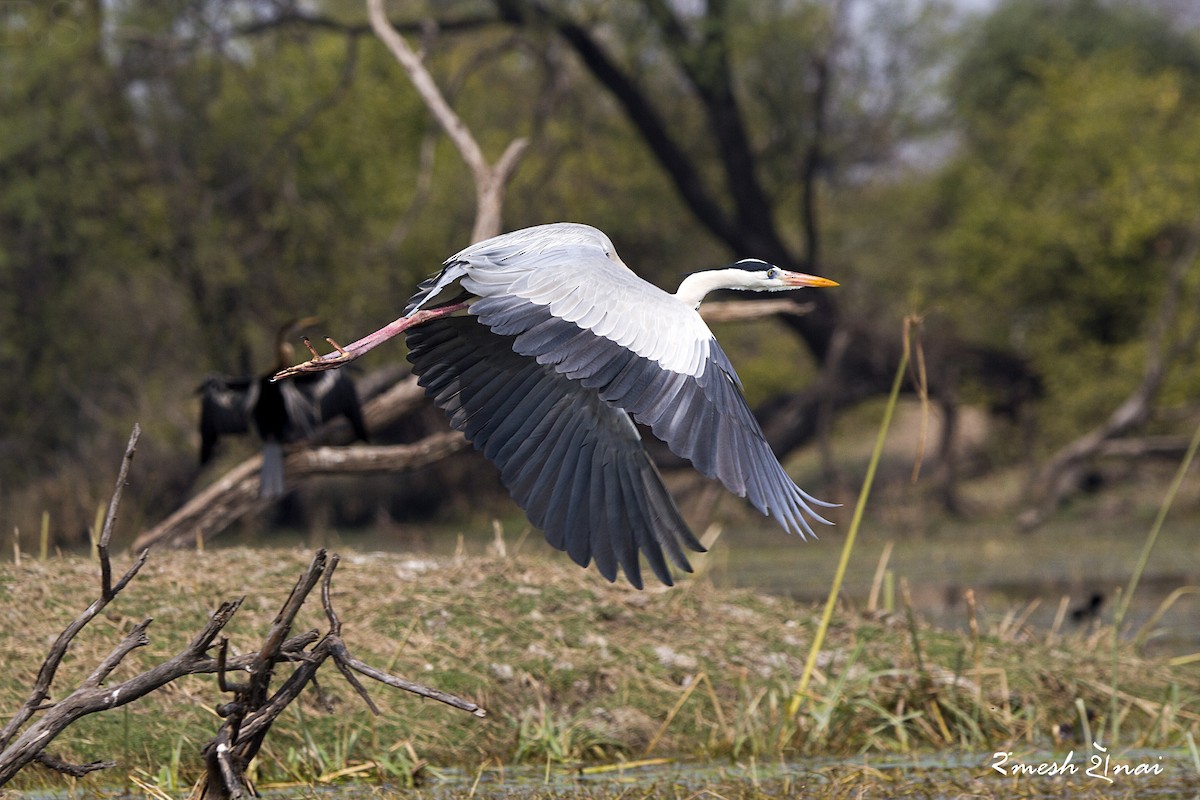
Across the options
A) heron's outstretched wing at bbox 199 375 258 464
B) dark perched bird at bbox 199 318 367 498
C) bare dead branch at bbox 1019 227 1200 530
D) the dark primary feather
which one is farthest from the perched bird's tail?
bare dead branch at bbox 1019 227 1200 530

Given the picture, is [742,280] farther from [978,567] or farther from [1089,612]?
[978,567]

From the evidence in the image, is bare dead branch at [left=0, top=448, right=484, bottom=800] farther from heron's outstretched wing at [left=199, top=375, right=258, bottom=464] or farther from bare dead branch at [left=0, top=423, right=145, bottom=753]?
heron's outstretched wing at [left=199, top=375, right=258, bottom=464]

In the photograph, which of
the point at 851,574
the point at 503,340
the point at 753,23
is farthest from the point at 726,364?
the point at 753,23

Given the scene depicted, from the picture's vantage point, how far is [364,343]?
4.42 meters

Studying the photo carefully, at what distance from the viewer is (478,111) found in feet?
64.4

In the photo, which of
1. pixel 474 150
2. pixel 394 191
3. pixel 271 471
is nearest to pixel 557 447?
pixel 271 471

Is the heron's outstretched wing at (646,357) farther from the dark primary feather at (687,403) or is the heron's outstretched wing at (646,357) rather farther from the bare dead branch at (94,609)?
the bare dead branch at (94,609)

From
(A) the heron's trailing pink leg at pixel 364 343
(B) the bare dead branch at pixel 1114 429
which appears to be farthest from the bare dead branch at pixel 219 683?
(B) the bare dead branch at pixel 1114 429

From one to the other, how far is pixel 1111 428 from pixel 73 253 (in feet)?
34.2

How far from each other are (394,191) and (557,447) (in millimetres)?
14913

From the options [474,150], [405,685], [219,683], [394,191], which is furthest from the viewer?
[394,191]

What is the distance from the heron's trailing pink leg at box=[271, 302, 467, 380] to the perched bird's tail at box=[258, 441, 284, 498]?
9.22 feet

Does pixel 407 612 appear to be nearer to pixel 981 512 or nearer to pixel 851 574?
pixel 851 574

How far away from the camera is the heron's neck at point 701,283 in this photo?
5.08 metres
